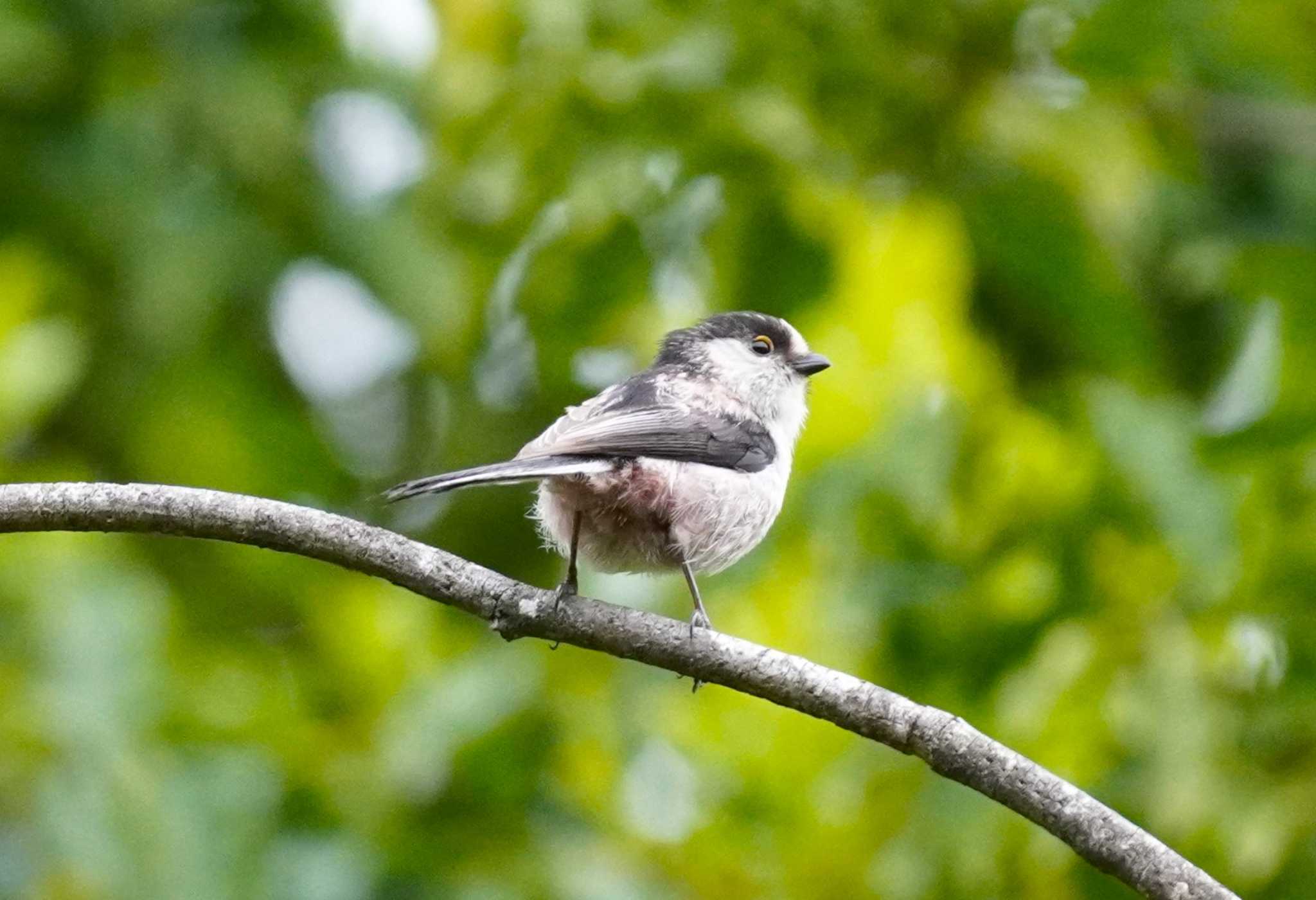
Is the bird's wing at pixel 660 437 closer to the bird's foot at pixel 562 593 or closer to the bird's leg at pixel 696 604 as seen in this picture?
the bird's leg at pixel 696 604

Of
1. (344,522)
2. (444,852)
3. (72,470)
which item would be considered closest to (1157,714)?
(444,852)

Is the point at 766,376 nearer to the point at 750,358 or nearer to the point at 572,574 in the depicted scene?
the point at 750,358

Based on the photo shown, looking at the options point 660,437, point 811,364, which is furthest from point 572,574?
point 811,364

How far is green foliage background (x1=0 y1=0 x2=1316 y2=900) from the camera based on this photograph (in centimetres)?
327

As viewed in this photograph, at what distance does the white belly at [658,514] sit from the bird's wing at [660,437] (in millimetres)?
40

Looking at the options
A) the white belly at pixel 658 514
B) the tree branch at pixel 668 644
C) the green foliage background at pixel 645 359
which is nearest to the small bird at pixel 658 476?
the white belly at pixel 658 514

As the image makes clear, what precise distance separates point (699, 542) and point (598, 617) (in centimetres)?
95

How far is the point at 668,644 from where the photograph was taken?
2.37 metres

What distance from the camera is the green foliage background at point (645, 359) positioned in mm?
3266

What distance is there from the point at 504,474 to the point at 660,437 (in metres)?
0.72

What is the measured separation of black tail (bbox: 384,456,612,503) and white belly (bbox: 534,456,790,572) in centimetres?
6

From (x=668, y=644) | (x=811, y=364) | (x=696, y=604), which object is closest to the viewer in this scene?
(x=668, y=644)

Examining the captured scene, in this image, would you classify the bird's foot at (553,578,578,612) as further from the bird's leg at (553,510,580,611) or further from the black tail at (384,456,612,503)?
the black tail at (384,456,612,503)

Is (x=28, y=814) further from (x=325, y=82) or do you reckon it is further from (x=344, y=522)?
(x=325, y=82)
